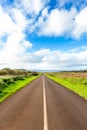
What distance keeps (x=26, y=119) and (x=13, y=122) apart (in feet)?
2.56

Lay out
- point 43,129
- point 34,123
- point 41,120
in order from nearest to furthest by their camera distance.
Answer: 1. point 43,129
2. point 34,123
3. point 41,120

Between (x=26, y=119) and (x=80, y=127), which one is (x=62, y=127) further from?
(x=26, y=119)

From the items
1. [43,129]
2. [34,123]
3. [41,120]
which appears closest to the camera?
[43,129]

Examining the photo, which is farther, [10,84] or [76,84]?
[10,84]

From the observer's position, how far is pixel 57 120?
9.24m

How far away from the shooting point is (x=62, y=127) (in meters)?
A: 8.03

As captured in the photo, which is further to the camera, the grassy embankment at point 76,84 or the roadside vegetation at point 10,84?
the grassy embankment at point 76,84

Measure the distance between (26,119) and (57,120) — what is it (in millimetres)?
1478

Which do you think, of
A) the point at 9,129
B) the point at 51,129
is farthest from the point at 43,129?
the point at 9,129

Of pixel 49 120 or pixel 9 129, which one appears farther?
pixel 49 120

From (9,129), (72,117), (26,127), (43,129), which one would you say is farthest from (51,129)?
(72,117)

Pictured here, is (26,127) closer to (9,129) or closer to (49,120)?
(9,129)

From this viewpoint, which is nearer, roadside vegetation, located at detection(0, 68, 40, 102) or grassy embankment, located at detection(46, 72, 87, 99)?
roadside vegetation, located at detection(0, 68, 40, 102)

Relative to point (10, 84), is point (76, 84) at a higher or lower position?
lower
